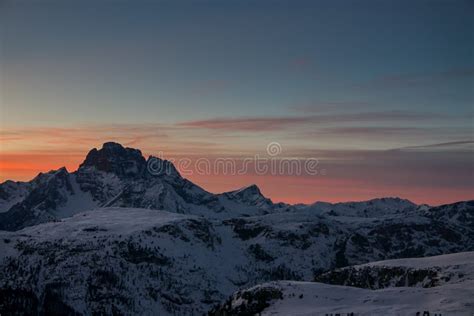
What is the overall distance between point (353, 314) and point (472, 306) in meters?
37.6

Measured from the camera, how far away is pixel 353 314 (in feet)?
649

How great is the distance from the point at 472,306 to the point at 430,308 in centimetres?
1368

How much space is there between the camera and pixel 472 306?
654 feet

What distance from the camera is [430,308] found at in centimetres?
19775

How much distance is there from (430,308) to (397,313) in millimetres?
12869

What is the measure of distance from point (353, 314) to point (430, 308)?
2396 cm

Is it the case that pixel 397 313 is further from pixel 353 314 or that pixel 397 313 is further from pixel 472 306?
pixel 472 306

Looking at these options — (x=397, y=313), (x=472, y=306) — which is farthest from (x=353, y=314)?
(x=472, y=306)

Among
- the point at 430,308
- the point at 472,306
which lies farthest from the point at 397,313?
the point at 472,306

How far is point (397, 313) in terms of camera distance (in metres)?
192

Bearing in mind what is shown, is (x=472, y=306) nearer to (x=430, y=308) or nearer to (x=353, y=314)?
(x=430, y=308)

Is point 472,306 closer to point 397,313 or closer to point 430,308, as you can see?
point 430,308
